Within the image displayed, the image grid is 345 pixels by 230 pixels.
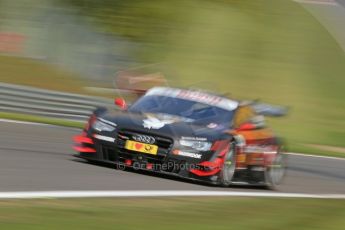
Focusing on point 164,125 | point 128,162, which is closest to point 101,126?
point 128,162

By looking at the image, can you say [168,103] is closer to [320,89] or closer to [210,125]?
[210,125]

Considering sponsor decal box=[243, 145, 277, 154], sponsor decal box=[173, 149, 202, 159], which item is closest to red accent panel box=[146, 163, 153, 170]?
sponsor decal box=[173, 149, 202, 159]

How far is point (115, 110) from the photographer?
11359mm

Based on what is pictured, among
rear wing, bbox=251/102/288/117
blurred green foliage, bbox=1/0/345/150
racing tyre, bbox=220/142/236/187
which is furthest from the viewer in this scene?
blurred green foliage, bbox=1/0/345/150

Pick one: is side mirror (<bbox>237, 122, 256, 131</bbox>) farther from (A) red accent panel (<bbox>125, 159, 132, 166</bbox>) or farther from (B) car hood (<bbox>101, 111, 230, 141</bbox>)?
(A) red accent panel (<bbox>125, 159, 132, 166</bbox>)

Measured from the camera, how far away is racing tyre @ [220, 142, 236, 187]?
10693 millimetres

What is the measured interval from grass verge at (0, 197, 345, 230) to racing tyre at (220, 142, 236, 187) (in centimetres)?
103

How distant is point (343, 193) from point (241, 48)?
1672cm

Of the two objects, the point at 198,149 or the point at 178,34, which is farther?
the point at 178,34

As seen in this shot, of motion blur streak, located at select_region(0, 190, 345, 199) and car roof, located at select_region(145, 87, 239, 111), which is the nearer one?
motion blur streak, located at select_region(0, 190, 345, 199)

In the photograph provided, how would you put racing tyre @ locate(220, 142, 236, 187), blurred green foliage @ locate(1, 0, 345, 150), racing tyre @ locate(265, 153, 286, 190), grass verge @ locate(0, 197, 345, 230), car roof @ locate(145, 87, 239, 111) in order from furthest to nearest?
blurred green foliage @ locate(1, 0, 345, 150), racing tyre @ locate(265, 153, 286, 190), car roof @ locate(145, 87, 239, 111), racing tyre @ locate(220, 142, 236, 187), grass verge @ locate(0, 197, 345, 230)

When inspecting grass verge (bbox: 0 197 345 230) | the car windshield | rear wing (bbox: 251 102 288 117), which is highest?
rear wing (bbox: 251 102 288 117)

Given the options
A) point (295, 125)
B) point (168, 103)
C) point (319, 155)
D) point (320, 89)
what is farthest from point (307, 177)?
point (320, 89)

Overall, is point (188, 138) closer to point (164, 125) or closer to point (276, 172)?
point (164, 125)
